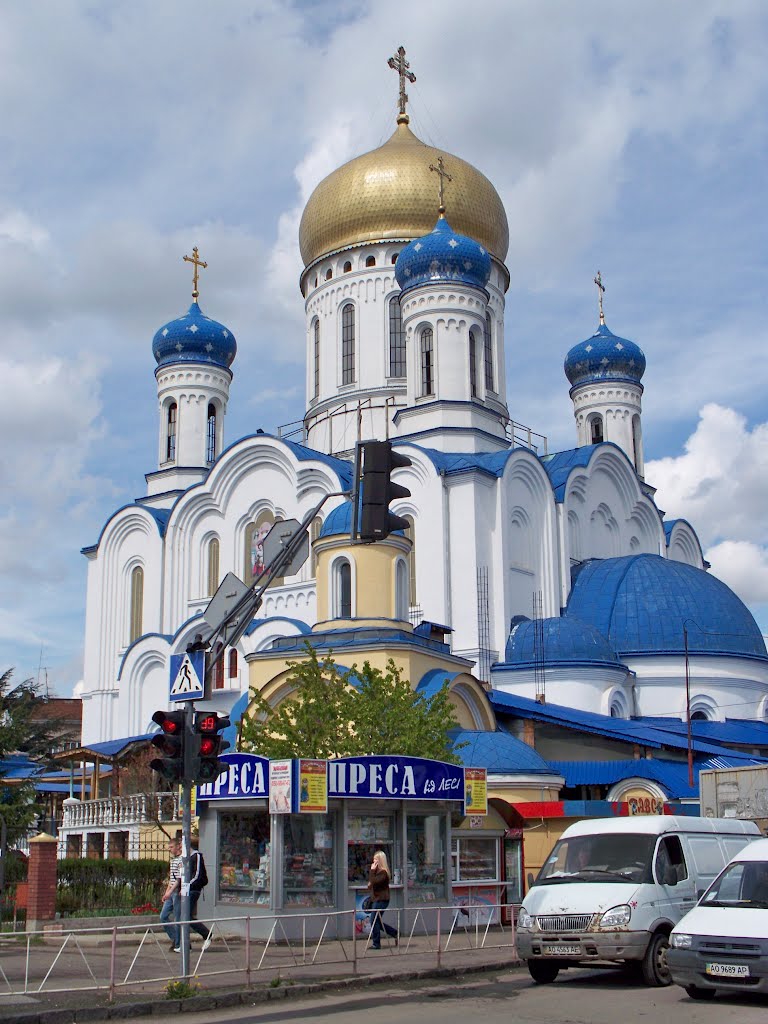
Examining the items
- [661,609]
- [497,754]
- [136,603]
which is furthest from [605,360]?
[497,754]

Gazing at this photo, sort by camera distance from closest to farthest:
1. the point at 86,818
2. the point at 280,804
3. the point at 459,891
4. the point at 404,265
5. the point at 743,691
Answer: the point at 280,804, the point at 459,891, the point at 86,818, the point at 743,691, the point at 404,265

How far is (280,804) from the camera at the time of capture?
1395cm

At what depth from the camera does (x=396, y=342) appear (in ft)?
123

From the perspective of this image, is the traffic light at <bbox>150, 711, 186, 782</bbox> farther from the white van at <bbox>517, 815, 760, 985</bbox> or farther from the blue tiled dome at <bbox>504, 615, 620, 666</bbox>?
the blue tiled dome at <bbox>504, 615, 620, 666</bbox>

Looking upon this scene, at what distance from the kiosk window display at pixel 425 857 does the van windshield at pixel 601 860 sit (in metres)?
3.67

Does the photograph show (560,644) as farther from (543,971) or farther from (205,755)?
(205,755)

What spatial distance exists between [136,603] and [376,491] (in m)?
25.6

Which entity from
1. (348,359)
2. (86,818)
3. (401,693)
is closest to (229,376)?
(348,359)

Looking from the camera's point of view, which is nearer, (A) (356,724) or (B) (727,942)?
(B) (727,942)

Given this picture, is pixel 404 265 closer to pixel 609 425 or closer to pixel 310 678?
pixel 609 425

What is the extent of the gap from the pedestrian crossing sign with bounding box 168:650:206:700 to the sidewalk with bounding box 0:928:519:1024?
7.50ft

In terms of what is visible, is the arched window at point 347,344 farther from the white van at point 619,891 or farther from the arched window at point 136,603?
the white van at point 619,891

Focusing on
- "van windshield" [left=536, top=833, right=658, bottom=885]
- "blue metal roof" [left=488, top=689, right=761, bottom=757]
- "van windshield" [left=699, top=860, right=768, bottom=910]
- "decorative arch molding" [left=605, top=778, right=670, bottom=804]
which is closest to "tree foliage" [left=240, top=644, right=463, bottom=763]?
"van windshield" [left=536, top=833, right=658, bottom=885]

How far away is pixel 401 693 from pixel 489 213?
23.5 meters
